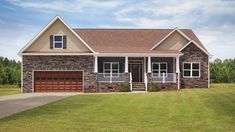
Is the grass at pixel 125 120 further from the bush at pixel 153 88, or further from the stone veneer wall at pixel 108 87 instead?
the stone veneer wall at pixel 108 87

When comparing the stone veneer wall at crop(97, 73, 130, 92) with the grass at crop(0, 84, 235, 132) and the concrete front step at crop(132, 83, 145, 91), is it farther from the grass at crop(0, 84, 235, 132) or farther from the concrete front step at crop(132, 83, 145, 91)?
the grass at crop(0, 84, 235, 132)

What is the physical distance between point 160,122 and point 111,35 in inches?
1129

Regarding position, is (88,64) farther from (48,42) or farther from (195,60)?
(195,60)

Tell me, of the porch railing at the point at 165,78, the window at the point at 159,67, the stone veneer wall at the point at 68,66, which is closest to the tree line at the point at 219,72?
the window at the point at 159,67

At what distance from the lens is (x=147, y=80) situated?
118ft

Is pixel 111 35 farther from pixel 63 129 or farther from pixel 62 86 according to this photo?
pixel 63 129

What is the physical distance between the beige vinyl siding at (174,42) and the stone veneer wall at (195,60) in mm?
1013

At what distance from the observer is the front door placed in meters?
38.6

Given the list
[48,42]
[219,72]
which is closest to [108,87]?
[48,42]

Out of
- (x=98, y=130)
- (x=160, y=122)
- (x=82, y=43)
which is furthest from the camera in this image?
(x=82, y=43)

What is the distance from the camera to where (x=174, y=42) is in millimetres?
39312

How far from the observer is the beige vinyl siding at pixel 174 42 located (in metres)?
39.2

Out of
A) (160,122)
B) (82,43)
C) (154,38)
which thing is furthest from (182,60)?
(160,122)

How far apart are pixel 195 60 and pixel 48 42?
46.8ft
